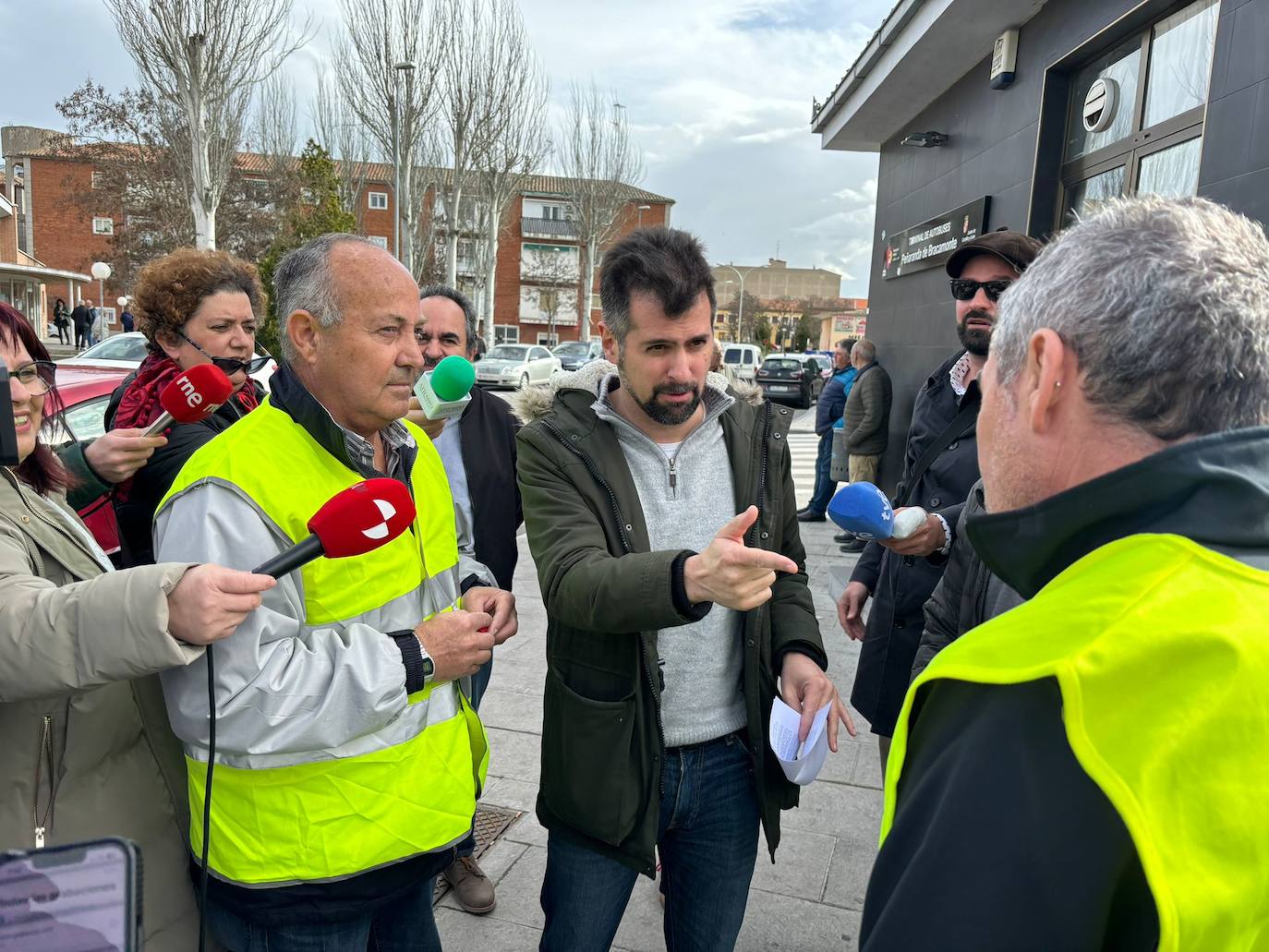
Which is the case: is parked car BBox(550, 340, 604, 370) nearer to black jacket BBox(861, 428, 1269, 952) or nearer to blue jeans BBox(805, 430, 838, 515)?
blue jeans BBox(805, 430, 838, 515)

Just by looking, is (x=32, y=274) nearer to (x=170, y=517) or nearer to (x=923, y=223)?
(x=923, y=223)

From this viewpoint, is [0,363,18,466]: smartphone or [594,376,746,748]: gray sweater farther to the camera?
[594,376,746,748]: gray sweater

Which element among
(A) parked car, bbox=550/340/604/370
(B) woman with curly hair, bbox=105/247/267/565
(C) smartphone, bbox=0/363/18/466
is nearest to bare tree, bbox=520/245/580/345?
(A) parked car, bbox=550/340/604/370

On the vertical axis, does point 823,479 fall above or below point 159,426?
below

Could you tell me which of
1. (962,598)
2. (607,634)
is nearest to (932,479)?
(962,598)

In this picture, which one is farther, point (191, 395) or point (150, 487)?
point (150, 487)

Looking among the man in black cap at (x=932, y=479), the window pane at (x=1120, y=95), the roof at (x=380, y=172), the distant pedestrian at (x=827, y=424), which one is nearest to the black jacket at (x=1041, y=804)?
the man in black cap at (x=932, y=479)

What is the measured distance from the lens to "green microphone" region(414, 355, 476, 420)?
2936 millimetres

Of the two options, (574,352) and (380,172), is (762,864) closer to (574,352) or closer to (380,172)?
(574,352)

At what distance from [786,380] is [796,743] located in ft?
79.8

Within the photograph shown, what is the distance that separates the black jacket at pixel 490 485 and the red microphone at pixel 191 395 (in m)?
0.91

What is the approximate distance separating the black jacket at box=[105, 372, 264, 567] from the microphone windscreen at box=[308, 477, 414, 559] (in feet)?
5.00

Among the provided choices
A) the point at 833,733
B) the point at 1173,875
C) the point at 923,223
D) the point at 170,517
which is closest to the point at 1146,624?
the point at 1173,875

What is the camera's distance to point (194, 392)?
8.36ft
